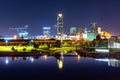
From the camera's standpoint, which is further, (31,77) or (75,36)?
(75,36)

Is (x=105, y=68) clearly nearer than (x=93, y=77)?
No

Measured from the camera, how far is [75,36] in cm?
15212

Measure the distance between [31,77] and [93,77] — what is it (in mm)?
4872

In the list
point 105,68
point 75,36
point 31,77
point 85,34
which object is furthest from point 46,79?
point 75,36

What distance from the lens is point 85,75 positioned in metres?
28.2

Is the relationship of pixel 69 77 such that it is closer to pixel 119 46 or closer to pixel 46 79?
pixel 46 79

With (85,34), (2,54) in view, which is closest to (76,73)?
(2,54)

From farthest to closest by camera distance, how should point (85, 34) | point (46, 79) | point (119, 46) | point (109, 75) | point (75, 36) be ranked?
1. point (75, 36)
2. point (85, 34)
3. point (119, 46)
4. point (109, 75)
5. point (46, 79)

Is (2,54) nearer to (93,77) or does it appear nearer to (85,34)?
(93,77)

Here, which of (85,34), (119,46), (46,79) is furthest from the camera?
(85,34)

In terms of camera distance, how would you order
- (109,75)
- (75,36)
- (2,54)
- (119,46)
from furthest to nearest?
1. (75,36)
2. (119,46)
3. (2,54)
4. (109,75)

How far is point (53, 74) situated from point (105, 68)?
23.4ft

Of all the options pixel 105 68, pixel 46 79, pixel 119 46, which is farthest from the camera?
pixel 119 46

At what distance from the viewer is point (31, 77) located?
2650cm
